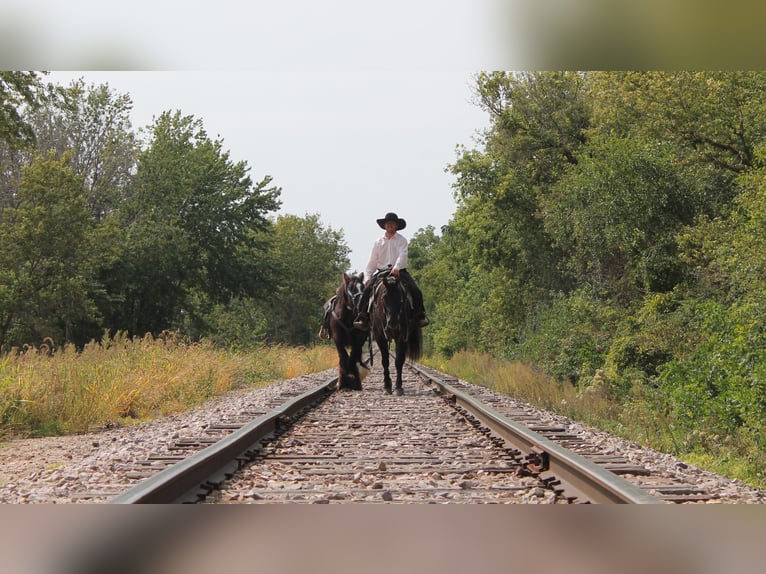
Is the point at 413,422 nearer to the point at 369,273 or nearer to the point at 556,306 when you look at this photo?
the point at 369,273

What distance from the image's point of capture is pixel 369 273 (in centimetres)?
1289

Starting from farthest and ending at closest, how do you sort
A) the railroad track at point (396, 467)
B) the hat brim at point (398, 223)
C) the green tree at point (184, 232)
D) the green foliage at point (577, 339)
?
the green tree at point (184, 232) → the green foliage at point (577, 339) → the hat brim at point (398, 223) → the railroad track at point (396, 467)

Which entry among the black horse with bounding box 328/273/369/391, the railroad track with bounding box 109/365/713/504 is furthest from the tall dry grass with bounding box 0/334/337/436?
the black horse with bounding box 328/273/369/391

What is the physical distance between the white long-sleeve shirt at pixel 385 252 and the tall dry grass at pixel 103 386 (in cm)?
371

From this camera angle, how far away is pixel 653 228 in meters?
17.2

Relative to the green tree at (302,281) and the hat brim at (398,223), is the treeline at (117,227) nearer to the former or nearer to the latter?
the hat brim at (398,223)

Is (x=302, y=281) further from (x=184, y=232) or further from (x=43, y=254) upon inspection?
(x=43, y=254)

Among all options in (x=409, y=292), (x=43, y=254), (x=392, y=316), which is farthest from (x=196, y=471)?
(x=43, y=254)

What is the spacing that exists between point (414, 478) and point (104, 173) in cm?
3541

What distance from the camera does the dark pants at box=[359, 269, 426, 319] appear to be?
12.4 m

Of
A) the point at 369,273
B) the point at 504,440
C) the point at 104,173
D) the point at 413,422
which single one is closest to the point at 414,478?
the point at 504,440

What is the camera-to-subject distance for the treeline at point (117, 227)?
2645cm

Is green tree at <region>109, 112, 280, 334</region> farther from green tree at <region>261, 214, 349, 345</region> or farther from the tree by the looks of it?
green tree at <region>261, 214, 349, 345</region>

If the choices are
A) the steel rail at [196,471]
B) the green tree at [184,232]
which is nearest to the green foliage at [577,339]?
the steel rail at [196,471]
